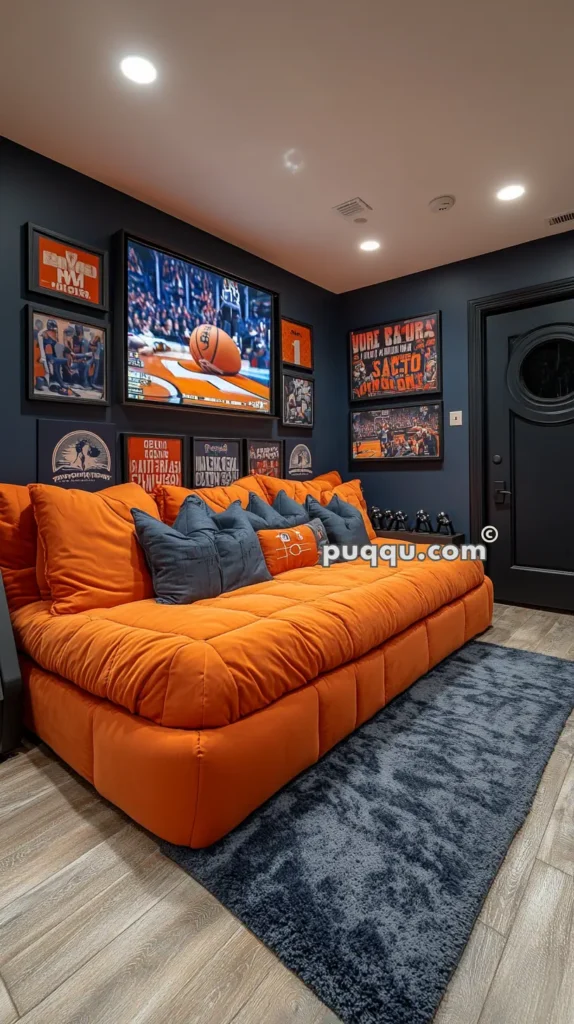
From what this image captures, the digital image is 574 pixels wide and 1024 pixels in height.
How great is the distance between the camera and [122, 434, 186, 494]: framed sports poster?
9.61 feet

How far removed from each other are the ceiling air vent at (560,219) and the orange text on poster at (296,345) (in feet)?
6.01

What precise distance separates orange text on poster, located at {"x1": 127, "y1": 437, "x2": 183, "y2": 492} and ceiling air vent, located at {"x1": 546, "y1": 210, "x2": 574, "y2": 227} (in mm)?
2769

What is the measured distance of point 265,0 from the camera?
173 cm

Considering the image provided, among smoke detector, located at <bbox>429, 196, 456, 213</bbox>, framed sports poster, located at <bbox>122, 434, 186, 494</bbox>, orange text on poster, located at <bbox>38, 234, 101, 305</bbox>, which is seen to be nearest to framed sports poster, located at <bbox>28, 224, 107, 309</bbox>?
orange text on poster, located at <bbox>38, 234, 101, 305</bbox>

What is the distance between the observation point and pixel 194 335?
10.6ft

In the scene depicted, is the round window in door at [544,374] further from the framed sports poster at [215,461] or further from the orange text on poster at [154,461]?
the orange text on poster at [154,461]

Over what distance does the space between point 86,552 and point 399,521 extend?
8.90 ft

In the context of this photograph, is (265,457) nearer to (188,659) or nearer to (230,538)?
(230,538)

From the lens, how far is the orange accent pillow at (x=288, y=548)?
2729 mm

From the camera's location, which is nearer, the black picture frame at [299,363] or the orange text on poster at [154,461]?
the orange text on poster at [154,461]

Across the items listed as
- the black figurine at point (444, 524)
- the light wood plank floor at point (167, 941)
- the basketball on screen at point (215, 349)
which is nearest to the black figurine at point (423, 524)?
the black figurine at point (444, 524)

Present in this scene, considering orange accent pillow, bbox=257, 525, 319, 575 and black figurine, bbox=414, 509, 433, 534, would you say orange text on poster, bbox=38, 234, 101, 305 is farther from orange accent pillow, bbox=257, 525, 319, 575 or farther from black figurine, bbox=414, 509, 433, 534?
black figurine, bbox=414, 509, 433, 534

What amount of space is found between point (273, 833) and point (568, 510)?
3.07 meters

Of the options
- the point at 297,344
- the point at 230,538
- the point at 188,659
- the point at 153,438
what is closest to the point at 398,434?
the point at 297,344
